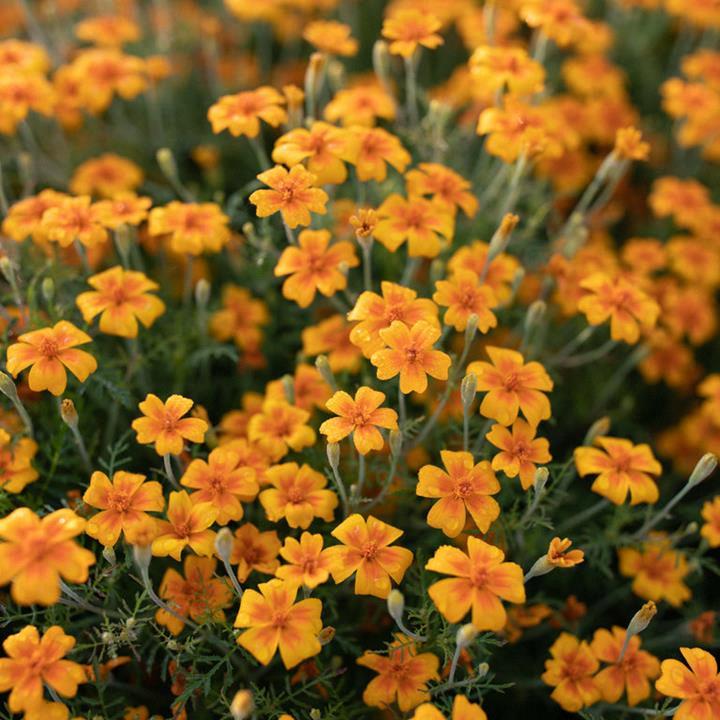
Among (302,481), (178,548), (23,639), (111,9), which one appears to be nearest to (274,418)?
(302,481)

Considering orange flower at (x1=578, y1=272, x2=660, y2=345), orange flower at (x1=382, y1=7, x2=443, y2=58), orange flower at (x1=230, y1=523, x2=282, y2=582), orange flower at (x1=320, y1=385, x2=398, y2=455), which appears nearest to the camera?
orange flower at (x1=320, y1=385, x2=398, y2=455)

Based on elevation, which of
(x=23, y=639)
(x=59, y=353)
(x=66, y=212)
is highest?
(x=66, y=212)

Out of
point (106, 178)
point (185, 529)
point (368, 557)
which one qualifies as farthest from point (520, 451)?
point (106, 178)

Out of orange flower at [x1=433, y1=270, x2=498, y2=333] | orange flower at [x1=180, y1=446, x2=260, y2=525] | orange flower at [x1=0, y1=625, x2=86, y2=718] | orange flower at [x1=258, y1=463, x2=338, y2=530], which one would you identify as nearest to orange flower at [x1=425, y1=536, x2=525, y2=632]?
orange flower at [x1=258, y1=463, x2=338, y2=530]

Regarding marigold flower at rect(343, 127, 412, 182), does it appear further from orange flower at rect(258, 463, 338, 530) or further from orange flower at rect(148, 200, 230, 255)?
orange flower at rect(258, 463, 338, 530)

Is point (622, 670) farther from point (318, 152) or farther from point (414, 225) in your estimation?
point (318, 152)

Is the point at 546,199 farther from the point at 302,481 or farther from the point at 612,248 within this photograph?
the point at 302,481
